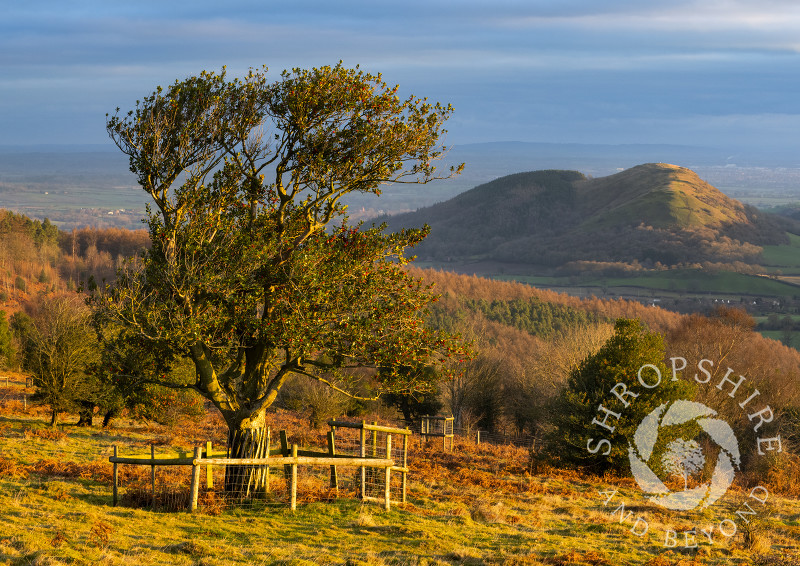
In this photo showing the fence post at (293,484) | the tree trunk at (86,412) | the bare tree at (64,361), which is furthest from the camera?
the tree trunk at (86,412)

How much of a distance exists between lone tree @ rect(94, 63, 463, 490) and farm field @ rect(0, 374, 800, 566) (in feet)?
12.1

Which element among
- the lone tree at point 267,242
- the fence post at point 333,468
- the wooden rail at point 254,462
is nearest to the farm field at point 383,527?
the wooden rail at point 254,462

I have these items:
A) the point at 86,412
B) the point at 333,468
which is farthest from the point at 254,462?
the point at 86,412

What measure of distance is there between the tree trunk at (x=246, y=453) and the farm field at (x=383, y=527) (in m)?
1.02

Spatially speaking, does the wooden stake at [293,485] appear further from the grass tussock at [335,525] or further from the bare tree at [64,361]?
the bare tree at [64,361]

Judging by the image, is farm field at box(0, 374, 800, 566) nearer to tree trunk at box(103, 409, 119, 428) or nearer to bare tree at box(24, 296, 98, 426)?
bare tree at box(24, 296, 98, 426)

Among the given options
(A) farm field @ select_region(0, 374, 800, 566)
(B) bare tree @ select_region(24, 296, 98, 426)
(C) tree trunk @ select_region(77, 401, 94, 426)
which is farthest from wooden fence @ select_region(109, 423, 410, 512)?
(C) tree trunk @ select_region(77, 401, 94, 426)

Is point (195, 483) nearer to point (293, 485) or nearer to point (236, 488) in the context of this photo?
point (236, 488)

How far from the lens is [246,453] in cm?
2067

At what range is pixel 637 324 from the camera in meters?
33.3

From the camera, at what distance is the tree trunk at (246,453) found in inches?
800

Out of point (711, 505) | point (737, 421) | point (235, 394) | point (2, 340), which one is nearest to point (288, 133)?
point (235, 394)

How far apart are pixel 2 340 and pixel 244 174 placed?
62.3 metres

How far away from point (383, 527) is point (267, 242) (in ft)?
27.0
